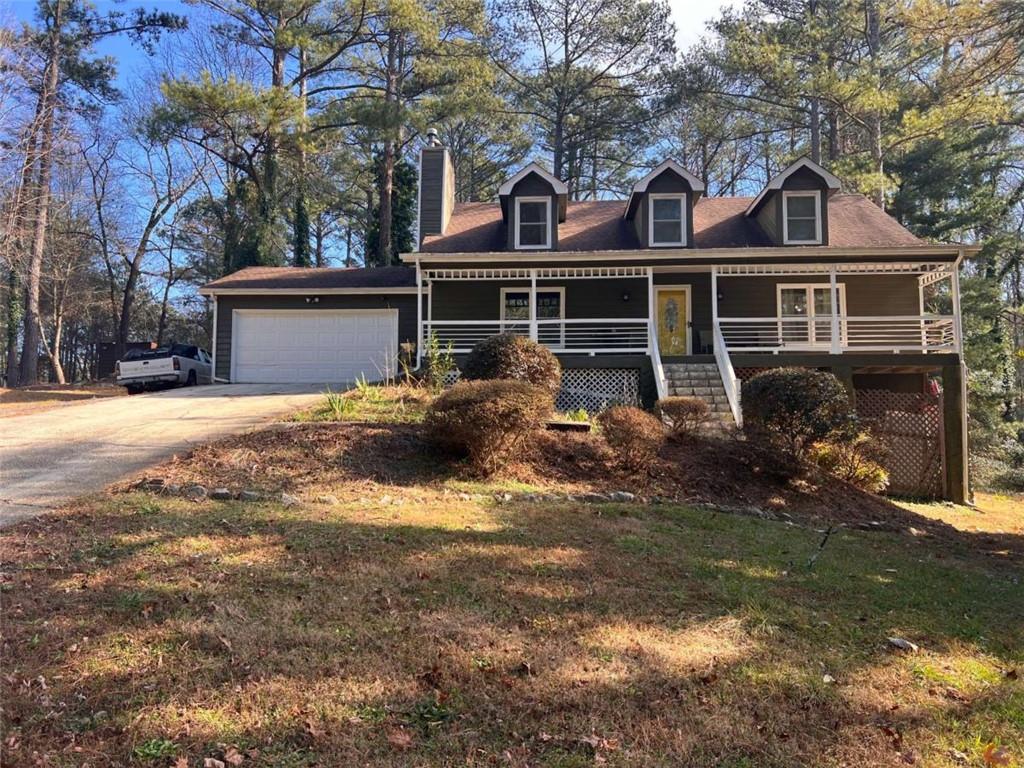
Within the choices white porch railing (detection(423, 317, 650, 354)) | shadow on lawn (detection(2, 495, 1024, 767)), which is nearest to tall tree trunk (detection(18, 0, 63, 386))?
white porch railing (detection(423, 317, 650, 354))

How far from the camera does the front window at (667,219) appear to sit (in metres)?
15.2

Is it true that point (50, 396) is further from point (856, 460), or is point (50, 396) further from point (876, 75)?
point (876, 75)

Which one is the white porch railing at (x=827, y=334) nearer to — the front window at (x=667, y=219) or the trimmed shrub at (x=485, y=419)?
the front window at (x=667, y=219)

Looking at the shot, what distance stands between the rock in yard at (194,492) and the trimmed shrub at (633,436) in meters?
4.75

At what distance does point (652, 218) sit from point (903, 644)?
12962 millimetres

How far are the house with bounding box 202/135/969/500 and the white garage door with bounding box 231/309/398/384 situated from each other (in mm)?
41

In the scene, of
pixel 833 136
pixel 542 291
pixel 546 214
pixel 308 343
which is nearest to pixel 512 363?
pixel 542 291

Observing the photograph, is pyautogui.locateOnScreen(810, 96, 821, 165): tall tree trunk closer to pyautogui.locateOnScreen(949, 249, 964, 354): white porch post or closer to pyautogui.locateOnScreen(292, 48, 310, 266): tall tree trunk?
pyautogui.locateOnScreen(949, 249, 964, 354): white porch post

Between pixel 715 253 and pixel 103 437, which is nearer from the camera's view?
pixel 103 437

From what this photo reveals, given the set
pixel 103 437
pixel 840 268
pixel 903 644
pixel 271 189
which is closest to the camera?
pixel 903 644

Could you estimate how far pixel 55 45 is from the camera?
74.6 feet

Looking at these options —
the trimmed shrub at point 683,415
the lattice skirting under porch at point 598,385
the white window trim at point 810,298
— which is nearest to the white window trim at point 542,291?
the lattice skirting under porch at point 598,385

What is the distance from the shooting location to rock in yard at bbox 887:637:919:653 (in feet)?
11.6

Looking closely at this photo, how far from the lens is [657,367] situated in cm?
1239
